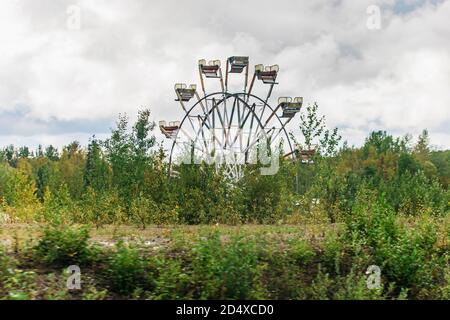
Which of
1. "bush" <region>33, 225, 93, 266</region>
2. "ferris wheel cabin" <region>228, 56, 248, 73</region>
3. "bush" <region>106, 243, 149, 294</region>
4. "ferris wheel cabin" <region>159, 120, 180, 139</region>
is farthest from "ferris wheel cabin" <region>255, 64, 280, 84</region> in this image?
"bush" <region>106, 243, 149, 294</region>

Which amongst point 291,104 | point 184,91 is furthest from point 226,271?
point 184,91

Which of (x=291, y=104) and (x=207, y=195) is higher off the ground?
(x=291, y=104)

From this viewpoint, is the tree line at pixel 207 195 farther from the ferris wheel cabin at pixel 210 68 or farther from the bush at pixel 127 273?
the ferris wheel cabin at pixel 210 68

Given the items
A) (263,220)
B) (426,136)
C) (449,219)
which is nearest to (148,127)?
(263,220)

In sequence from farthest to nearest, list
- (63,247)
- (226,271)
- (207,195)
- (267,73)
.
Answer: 1. (267,73)
2. (207,195)
3. (63,247)
4. (226,271)

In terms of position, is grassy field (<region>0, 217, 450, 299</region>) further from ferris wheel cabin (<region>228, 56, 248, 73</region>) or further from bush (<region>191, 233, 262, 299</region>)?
ferris wheel cabin (<region>228, 56, 248, 73</region>)

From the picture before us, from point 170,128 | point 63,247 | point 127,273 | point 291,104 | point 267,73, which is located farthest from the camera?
point 267,73

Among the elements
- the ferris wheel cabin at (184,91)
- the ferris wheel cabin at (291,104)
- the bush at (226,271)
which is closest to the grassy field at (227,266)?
the bush at (226,271)

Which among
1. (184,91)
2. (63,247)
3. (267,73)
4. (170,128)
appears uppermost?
(267,73)

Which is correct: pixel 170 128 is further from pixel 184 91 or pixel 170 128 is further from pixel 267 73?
pixel 267 73

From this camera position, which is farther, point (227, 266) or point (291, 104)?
point (291, 104)

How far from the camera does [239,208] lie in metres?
12.4

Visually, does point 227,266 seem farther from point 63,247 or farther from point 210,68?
point 210,68
